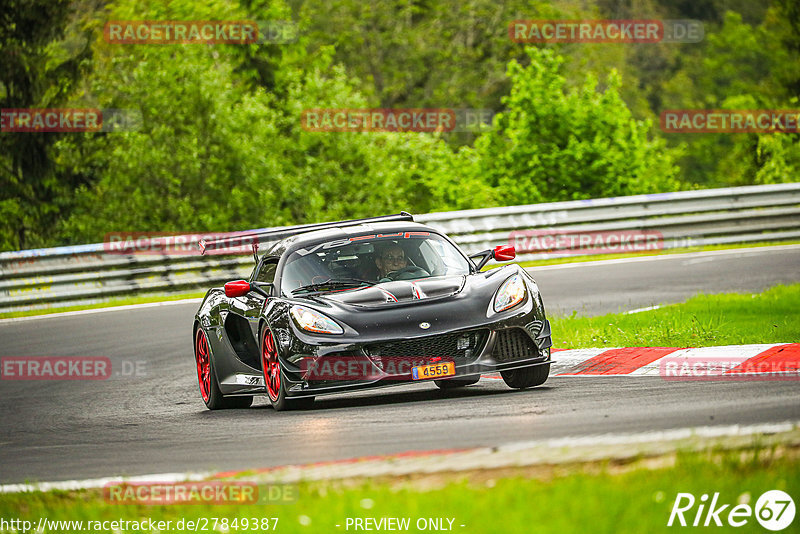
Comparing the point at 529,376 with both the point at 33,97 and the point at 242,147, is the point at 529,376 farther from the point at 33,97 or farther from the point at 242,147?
the point at 33,97

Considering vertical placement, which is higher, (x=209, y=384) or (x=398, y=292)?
(x=398, y=292)

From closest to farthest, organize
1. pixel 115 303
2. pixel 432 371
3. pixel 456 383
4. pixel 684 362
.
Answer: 1. pixel 432 371
2. pixel 684 362
3. pixel 456 383
4. pixel 115 303

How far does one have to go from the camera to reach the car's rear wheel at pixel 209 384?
1048 centimetres

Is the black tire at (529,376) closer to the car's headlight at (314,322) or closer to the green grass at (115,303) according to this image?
the car's headlight at (314,322)

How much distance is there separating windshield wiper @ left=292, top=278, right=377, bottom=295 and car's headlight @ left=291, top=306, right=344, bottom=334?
0.48 meters

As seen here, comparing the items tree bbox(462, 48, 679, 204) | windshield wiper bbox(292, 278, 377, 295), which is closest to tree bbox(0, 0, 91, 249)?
tree bbox(462, 48, 679, 204)

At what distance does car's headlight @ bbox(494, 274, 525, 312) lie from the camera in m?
9.03

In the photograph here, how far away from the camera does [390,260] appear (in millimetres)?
9758

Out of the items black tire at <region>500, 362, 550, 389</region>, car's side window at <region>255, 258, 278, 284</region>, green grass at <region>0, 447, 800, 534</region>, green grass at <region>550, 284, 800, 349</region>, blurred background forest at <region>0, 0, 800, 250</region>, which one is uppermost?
blurred background forest at <region>0, 0, 800, 250</region>

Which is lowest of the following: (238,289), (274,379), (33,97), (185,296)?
(185,296)

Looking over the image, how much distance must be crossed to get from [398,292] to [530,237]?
38.0 ft

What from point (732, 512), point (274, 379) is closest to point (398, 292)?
point (274, 379)

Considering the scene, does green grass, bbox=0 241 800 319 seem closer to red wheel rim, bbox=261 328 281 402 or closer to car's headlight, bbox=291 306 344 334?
red wheel rim, bbox=261 328 281 402

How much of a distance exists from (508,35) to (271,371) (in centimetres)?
4844
